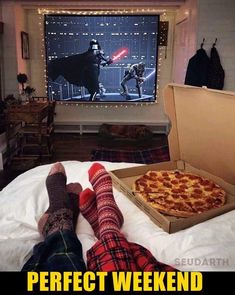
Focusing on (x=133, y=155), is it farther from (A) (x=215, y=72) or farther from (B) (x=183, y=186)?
(B) (x=183, y=186)

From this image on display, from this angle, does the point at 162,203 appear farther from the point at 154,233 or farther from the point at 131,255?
the point at 131,255

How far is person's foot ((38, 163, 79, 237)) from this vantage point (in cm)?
95

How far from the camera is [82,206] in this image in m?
1.07

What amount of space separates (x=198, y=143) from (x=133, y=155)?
7.13 ft

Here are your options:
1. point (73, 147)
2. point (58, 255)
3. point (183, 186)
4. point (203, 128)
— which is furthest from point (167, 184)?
point (73, 147)

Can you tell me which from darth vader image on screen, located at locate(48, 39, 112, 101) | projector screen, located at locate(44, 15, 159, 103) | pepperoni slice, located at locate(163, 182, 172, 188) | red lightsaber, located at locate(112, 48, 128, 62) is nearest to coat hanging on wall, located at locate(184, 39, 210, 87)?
projector screen, located at locate(44, 15, 159, 103)

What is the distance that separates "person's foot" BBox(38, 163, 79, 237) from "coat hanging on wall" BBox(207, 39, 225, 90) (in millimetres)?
2612

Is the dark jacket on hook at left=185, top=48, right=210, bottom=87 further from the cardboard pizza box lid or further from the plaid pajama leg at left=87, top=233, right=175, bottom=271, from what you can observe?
the plaid pajama leg at left=87, top=233, right=175, bottom=271

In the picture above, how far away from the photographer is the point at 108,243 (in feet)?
2.67

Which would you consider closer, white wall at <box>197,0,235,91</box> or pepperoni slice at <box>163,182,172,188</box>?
pepperoni slice at <box>163,182,172,188</box>

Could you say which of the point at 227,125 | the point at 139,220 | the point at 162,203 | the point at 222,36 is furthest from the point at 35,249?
the point at 222,36

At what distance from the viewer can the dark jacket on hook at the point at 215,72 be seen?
127 inches

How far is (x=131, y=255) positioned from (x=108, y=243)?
0.07 m
